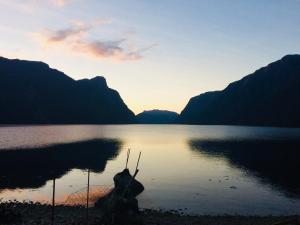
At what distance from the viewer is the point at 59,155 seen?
358 ft

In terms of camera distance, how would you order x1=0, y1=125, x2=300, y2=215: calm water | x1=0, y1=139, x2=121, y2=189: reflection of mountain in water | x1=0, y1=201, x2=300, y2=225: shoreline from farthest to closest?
1. x1=0, y1=139, x2=121, y2=189: reflection of mountain in water
2. x1=0, y1=125, x2=300, y2=215: calm water
3. x1=0, y1=201, x2=300, y2=225: shoreline

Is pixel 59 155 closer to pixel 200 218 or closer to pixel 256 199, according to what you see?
pixel 256 199

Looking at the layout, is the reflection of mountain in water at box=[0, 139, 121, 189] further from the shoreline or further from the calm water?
the shoreline

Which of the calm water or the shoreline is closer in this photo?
the shoreline

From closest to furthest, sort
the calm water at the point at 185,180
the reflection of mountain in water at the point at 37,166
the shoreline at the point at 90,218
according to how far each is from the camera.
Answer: the shoreline at the point at 90,218 → the calm water at the point at 185,180 → the reflection of mountain in water at the point at 37,166

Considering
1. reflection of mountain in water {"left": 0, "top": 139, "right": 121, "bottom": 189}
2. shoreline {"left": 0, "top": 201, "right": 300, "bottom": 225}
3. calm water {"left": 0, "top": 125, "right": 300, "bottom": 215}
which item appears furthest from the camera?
reflection of mountain in water {"left": 0, "top": 139, "right": 121, "bottom": 189}

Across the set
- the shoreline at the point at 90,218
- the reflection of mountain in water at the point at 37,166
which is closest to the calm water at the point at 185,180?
the reflection of mountain in water at the point at 37,166

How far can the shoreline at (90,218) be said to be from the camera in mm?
33938

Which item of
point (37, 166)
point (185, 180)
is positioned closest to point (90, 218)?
point (185, 180)

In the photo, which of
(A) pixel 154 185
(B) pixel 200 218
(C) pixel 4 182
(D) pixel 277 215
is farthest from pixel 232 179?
(C) pixel 4 182

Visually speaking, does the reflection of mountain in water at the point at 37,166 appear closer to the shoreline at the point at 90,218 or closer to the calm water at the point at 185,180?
the calm water at the point at 185,180

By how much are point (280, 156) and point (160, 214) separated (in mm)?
79857

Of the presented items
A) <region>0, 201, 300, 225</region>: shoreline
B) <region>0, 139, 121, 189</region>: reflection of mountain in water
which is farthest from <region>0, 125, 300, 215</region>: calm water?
<region>0, 201, 300, 225</region>: shoreline

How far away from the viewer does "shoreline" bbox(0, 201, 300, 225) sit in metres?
33.9
